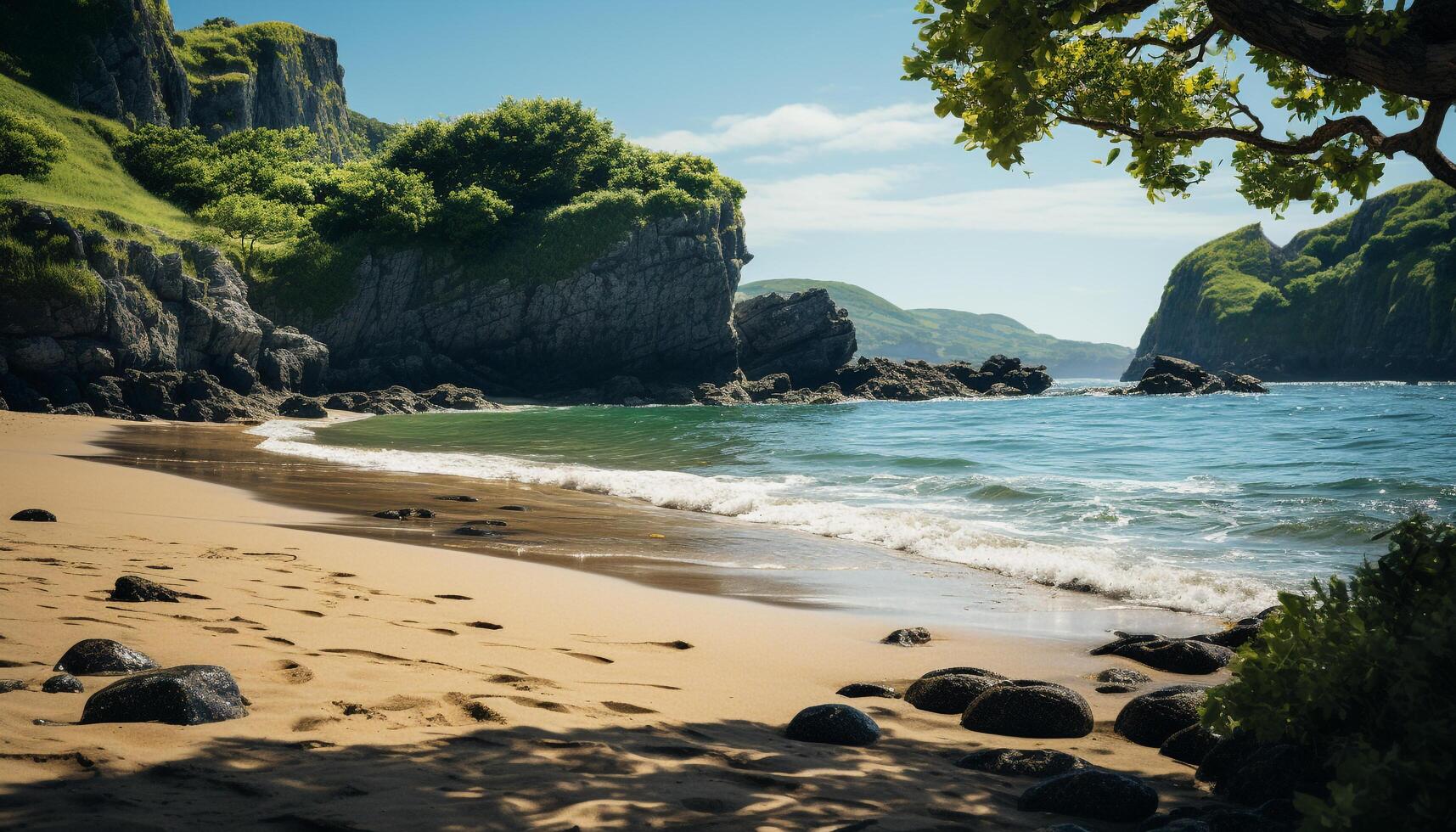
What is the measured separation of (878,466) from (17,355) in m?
31.1

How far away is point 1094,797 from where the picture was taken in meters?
3.49

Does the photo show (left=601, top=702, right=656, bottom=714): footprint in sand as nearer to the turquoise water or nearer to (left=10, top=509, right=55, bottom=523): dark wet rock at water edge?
the turquoise water

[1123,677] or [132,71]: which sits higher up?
[132,71]

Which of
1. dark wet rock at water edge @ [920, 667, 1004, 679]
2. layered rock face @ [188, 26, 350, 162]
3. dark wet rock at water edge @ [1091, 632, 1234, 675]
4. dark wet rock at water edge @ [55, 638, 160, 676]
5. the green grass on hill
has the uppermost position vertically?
layered rock face @ [188, 26, 350, 162]

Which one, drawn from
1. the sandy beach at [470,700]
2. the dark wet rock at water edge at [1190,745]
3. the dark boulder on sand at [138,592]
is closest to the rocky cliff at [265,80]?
the sandy beach at [470,700]

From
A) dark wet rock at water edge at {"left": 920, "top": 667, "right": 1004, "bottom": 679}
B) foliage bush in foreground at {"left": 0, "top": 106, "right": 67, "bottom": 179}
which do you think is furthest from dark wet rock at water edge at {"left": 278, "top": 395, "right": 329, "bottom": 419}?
dark wet rock at water edge at {"left": 920, "top": 667, "right": 1004, "bottom": 679}

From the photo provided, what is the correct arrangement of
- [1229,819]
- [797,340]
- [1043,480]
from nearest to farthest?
1. [1229,819]
2. [1043,480]
3. [797,340]

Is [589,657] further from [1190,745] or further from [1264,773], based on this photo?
[1264,773]

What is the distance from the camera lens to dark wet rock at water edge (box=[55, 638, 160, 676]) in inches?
163

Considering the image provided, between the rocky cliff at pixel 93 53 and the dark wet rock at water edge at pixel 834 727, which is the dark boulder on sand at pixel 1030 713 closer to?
the dark wet rock at water edge at pixel 834 727

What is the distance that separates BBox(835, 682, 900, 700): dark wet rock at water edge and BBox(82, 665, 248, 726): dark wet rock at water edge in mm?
3332

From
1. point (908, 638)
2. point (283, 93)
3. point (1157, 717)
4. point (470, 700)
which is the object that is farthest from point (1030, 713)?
point (283, 93)

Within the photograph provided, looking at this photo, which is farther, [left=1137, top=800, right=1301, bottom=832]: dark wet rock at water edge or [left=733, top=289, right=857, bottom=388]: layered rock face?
[left=733, top=289, right=857, bottom=388]: layered rock face

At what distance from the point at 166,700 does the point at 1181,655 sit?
6.19 m
